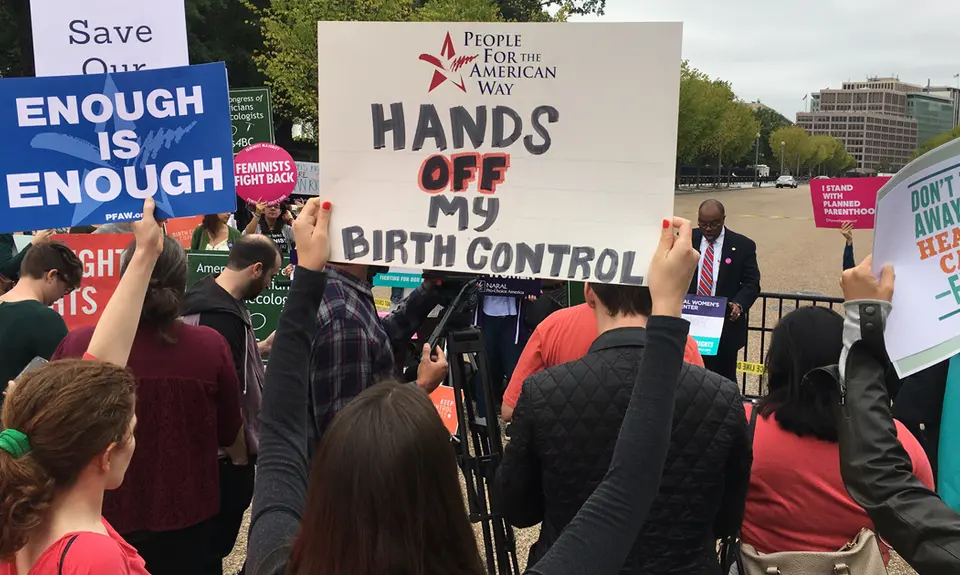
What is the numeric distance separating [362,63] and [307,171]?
37.4ft

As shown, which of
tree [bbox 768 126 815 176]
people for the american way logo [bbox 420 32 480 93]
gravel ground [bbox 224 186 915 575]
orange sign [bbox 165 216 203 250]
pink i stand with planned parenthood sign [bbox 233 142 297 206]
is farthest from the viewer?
tree [bbox 768 126 815 176]

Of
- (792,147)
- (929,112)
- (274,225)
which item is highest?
(929,112)

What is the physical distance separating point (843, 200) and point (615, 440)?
6.75m

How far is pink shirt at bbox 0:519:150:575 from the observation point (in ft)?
5.65

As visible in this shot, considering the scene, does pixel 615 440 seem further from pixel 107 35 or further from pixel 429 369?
pixel 107 35

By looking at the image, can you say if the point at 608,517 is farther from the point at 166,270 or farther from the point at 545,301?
the point at 545,301

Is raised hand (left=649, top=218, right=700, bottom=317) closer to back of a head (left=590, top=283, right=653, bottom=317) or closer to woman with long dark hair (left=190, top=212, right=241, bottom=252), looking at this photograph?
back of a head (left=590, top=283, right=653, bottom=317)

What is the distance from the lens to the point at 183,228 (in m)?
7.46

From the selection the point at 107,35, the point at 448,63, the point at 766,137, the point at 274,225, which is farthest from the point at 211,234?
the point at 766,137

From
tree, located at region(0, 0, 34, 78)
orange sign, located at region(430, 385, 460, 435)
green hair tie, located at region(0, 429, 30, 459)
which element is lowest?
orange sign, located at region(430, 385, 460, 435)

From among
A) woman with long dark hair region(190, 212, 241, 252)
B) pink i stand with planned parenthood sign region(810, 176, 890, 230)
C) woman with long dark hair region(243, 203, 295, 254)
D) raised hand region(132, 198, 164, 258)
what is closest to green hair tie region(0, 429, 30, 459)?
raised hand region(132, 198, 164, 258)

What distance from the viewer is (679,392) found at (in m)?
2.17

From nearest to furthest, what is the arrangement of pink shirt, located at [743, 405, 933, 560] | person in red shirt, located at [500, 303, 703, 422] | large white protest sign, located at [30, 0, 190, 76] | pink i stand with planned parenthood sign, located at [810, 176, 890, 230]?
pink shirt, located at [743, 405, 933, 560], person in red shirt, located at [500, 303, 703, 422], large white protest sign, located at [30, 0, 190, 76], pink i stand with planned parenthood sign, located at [810, 176, 890, 230]

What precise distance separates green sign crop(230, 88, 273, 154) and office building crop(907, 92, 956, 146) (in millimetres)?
197730
